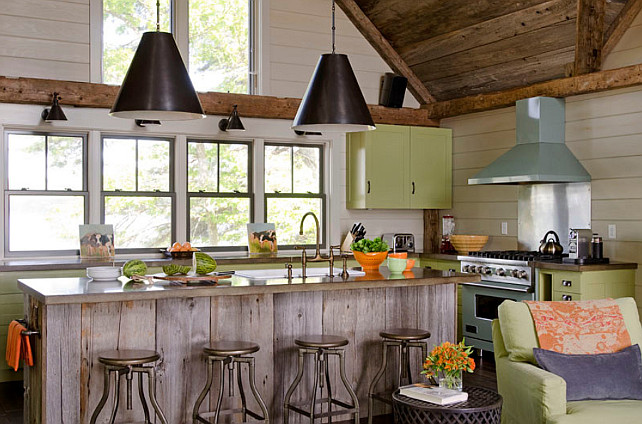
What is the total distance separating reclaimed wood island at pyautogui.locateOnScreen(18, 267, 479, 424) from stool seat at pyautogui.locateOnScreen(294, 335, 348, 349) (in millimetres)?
287

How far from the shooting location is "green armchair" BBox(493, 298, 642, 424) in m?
3.68

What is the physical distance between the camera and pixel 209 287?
4250 mm

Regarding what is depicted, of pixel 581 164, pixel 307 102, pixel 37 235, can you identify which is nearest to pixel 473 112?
pixel 581 164

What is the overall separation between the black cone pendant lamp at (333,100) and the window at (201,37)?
289cm

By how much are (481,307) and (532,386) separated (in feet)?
10.8

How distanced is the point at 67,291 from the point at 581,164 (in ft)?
14.9

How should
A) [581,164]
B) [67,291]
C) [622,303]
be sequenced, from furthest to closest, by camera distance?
[581,164], [622,303], [67,291]

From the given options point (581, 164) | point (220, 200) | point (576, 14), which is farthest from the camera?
point (220, 200)

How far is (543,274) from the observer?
645 cm

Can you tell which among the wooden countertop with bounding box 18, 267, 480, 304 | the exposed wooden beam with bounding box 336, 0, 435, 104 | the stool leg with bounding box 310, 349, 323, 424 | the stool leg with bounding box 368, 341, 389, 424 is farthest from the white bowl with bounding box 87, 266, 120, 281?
the exposed wooden beam with bounding box 336, 0, 435, 104

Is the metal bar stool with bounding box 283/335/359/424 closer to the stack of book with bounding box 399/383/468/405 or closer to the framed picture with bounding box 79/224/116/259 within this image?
the stack of book with bounding box 399/383/468/405

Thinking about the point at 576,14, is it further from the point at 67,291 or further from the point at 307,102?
the point at 67,291

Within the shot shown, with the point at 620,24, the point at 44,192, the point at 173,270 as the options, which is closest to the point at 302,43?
the point at 44,192

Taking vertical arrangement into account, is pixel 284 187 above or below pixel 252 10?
below
